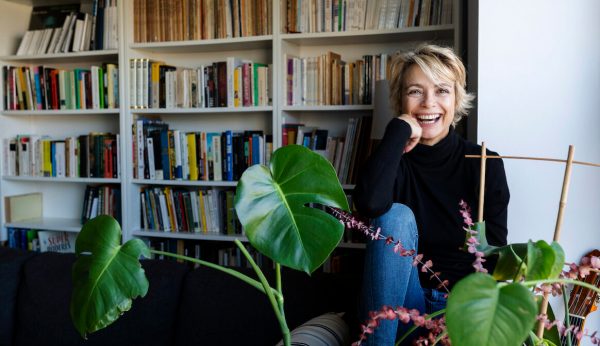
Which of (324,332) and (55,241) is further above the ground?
(324,332)

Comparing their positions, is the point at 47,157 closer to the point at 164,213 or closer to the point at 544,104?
the point at 164,213

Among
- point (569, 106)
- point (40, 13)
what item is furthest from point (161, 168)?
point (569, 106)

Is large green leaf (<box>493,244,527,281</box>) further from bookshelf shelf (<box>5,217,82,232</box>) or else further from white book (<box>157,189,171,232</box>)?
bookshelf shelf (<box>5,217,82,232</box>)

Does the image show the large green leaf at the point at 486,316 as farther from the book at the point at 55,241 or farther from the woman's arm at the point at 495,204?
the book at the point at 55,241

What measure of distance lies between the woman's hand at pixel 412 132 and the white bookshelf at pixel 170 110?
113 cm

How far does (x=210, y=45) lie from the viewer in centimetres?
329

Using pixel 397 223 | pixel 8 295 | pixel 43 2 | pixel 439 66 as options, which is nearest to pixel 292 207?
pixel 397 223

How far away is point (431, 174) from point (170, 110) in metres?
1.94

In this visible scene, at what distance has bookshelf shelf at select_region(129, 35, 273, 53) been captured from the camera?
3.15 metres

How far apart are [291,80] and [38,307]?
1.66 metres

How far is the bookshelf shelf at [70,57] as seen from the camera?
3476mm

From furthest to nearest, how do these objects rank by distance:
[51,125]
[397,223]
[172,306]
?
1. [51,125]
2. [172,306]
3. [397,223]

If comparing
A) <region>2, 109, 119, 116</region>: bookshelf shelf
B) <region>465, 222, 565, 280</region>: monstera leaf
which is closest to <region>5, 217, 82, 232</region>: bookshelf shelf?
<region>2, 109, 119, 116</region>: bookshelf shelf

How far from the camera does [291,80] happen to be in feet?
10.3
